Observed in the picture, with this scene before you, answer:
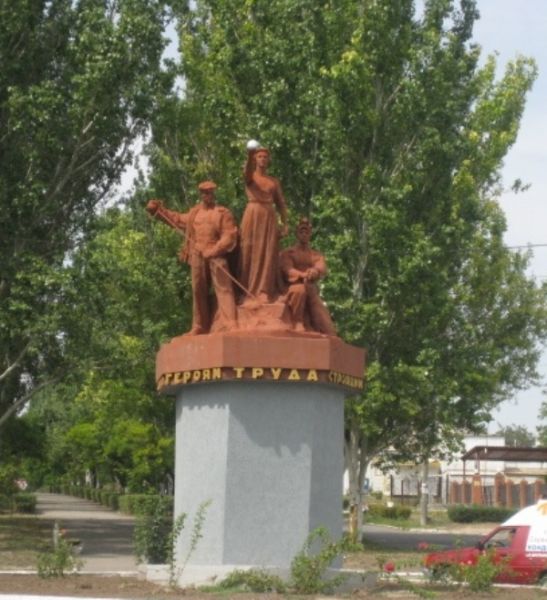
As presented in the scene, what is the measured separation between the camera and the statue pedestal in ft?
55.8

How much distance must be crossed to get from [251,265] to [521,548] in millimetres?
7511

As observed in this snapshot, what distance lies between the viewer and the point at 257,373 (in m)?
17.0

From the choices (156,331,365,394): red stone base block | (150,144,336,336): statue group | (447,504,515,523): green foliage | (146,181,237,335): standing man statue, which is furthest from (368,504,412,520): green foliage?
(156,331,365,394): red stone base block

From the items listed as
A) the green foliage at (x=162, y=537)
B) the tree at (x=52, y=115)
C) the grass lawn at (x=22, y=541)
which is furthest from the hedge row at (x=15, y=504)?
the green foliage at (x=162, y=537)

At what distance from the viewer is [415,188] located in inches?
1271

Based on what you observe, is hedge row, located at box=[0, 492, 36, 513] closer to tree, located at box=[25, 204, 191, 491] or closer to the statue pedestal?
tree, located at box=[25, 204, 191, 491]

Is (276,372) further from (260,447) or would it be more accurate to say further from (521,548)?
(521,548)

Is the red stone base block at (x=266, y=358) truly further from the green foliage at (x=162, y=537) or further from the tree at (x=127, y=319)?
the tree at (x=127, y=319)

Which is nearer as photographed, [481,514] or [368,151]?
[368,151]

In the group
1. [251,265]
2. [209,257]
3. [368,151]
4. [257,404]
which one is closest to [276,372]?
[257,404]

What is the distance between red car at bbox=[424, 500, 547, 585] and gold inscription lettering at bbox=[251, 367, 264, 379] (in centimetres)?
386

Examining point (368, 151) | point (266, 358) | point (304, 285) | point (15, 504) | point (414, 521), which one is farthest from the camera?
point (414, 521)

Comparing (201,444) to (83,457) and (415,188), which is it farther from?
(83,457)

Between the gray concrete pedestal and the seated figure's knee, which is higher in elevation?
the seated figure's knee
